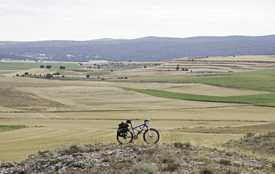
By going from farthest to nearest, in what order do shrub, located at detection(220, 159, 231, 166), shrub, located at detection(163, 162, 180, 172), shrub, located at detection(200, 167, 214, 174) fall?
1. shrub, located at detection(220, 159, 231, 166)
2. shrub, located at detection(163, 162, 180, 172)
3. shrub, located at detection(200, 167, 214, 174)

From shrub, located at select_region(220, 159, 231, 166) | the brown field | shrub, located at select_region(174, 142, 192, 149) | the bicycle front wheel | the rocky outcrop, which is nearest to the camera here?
the rocky outcrop

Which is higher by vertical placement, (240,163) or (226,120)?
(240,163)

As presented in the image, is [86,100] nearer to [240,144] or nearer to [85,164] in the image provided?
[240,144]

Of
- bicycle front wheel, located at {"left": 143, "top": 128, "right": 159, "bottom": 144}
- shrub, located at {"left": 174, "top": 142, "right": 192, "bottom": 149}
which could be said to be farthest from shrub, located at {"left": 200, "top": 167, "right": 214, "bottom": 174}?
Answer: bicycle front wheel, located at {"left": 143, "top": 128, "right": 159, "bottom": 144}

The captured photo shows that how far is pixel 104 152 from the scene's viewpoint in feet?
54.2

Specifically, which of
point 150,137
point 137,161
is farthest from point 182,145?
point 137,161

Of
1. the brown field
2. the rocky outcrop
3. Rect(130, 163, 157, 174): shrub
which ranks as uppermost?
Rect(130, 163, 157, 174): shrub

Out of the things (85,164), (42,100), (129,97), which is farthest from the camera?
(129,97)

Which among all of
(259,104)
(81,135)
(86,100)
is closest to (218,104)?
(259,104)

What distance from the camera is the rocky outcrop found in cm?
1452

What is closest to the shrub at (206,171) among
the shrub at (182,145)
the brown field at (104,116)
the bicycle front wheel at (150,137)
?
the shrub at (182,145)

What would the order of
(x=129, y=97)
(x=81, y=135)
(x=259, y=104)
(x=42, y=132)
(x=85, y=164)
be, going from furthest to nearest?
(x=129, y=97), (x=259, y=104), (x=42, y=132), (x=81, y=135), (x=85, y=164)

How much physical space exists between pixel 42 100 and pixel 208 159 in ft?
205

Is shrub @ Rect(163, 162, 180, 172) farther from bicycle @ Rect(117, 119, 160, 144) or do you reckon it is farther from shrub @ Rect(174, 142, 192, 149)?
bicycle @ Rect(117, 119, 160, 144)
